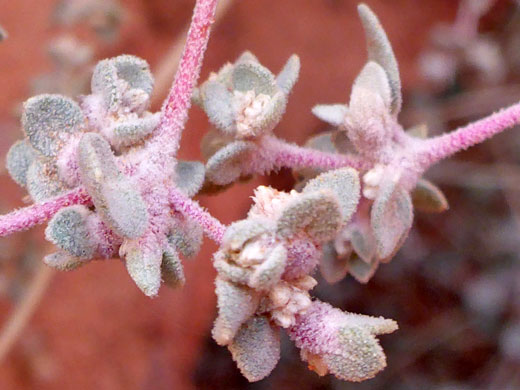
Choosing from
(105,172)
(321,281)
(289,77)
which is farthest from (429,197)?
(321,281)

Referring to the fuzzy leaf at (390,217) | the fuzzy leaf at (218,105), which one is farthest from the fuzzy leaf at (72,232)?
the fuzzy leaf at (390,217)

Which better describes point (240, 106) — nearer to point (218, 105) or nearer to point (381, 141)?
point (218, 105)

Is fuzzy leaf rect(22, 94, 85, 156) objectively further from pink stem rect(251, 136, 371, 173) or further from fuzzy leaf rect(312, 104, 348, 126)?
fuzzy leaf rect(312, 104, 348, 126)

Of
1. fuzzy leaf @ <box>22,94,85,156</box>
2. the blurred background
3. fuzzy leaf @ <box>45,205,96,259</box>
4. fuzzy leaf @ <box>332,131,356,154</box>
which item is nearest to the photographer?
fuzzy leaf @ <box>45,205,96,259</box>

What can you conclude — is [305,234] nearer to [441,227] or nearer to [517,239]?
[517,239]

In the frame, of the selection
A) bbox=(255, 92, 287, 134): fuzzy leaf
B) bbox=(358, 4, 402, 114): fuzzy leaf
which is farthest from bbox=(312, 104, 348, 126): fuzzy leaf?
bbox=(255, 92, 287, 134): fuzzy leaf

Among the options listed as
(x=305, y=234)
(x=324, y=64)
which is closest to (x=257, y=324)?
(x=305, y=234)

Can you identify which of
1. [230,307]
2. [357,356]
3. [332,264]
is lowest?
[357,356]
